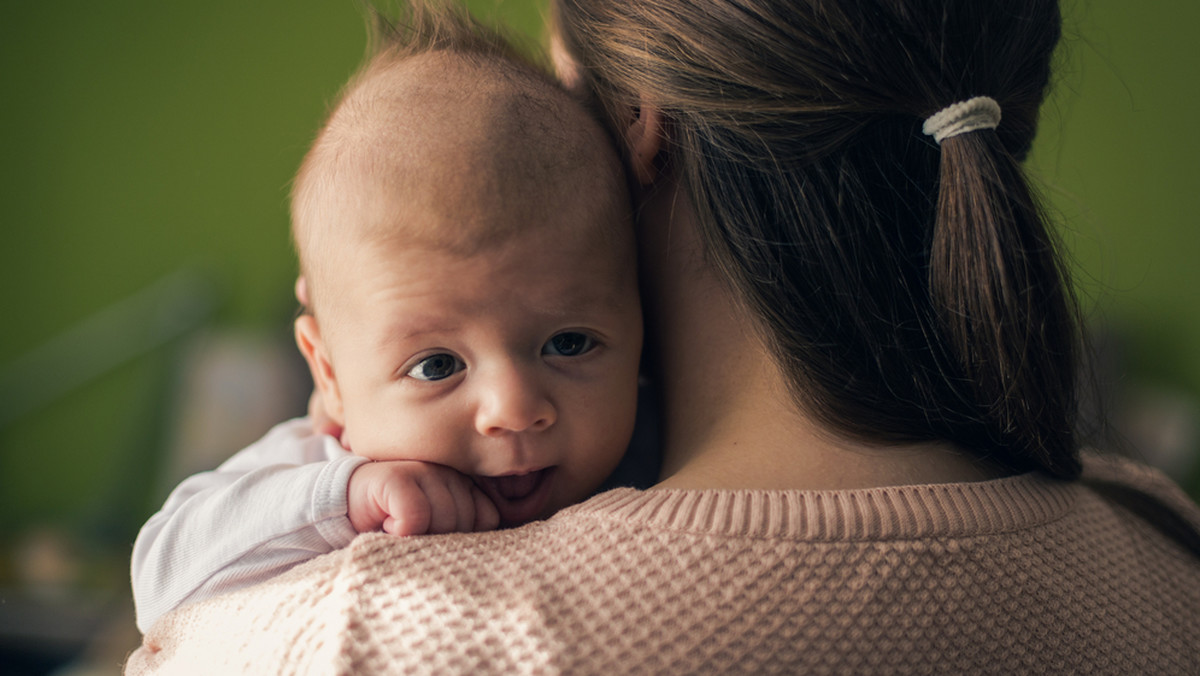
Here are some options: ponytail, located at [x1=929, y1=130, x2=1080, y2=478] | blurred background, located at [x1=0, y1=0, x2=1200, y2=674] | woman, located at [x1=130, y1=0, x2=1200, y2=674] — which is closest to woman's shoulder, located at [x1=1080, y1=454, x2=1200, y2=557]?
woman, located at [x1=130, y1=0, x2=1200, y2=674]

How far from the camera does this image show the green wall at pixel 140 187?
119 inches

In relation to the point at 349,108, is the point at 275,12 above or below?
above

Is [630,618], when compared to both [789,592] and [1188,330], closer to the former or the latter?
[789,592]

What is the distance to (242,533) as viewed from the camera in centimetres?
86

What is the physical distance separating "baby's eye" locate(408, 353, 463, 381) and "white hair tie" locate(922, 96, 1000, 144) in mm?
508

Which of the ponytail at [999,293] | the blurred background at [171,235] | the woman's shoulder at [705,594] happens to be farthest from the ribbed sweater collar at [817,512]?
the blurred background at [171,235]

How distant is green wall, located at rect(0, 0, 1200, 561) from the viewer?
3.02m

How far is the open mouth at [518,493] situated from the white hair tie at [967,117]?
0.51 meters

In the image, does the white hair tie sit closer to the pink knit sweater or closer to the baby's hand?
the pink knit sweater

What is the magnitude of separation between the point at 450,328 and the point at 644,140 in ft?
0.90

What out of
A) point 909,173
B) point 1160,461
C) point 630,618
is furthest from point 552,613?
point 1160,461

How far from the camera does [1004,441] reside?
0.80 metres

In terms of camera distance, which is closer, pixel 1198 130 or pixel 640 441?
pixel 640 441

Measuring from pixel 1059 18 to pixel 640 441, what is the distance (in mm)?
663
